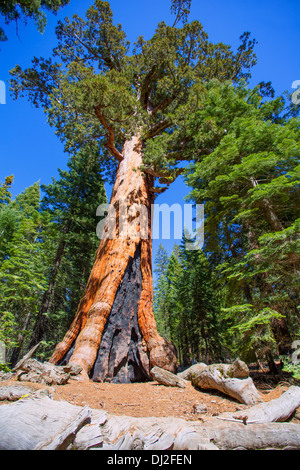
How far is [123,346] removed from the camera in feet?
17.0

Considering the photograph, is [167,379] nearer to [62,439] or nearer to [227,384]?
Result: [227,384]

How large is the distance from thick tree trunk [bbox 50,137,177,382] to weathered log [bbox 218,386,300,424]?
282 cm

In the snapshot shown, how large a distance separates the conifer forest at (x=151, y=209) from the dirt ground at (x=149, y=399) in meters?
0.28

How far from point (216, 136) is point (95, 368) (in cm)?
794

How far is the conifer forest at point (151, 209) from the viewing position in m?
4.41

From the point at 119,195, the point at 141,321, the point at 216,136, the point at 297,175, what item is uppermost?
the point at 216,136

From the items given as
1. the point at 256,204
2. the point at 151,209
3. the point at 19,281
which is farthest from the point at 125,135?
the point at 19,281

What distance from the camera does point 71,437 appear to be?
4.96 feet

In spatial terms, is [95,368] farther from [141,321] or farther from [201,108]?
[201,108]

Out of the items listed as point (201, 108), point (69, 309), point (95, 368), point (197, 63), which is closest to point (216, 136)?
point (201, 108)

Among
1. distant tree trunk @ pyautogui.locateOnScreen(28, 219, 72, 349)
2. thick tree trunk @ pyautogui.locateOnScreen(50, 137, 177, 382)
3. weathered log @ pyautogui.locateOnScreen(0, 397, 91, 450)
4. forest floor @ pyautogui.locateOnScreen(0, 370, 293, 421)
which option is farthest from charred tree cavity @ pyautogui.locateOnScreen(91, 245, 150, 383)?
distant tree trunk @ pyautogui.locateOnScreen(28, 219, 72, 349)

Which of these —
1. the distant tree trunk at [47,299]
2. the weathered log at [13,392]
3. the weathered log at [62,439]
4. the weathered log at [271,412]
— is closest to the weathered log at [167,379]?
the weathered log at [271,412]

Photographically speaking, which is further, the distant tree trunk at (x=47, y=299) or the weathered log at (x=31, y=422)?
the distant tree trunk at (x=47, y=299)

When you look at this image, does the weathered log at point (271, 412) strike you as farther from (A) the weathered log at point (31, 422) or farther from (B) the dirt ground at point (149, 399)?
(A) the weathered log at point (31, 422)
